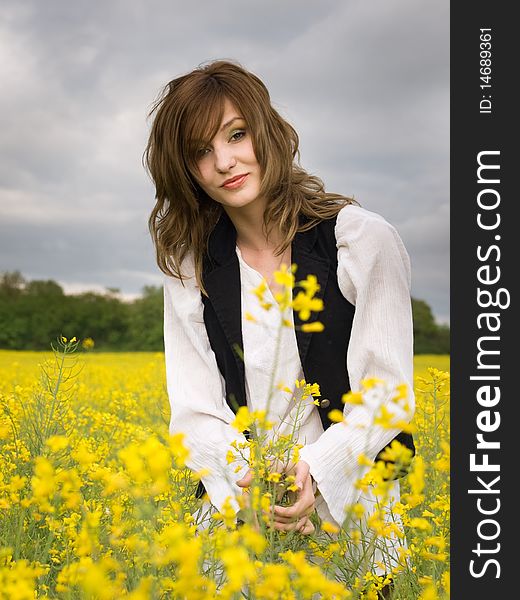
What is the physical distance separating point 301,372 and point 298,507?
0.58m

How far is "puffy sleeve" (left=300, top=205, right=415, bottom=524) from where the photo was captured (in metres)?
2.17

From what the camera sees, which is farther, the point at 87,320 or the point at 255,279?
the point at 87,320

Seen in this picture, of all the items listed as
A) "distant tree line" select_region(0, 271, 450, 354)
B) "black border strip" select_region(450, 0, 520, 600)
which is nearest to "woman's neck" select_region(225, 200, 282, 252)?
"black border strip" select_region(450, 0, 520, 600)

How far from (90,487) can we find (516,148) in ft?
6.23

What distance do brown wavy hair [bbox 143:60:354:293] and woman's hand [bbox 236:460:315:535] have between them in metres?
0.78

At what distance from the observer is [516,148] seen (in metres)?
1.89

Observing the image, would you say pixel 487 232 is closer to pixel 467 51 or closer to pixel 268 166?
pixel 467 51

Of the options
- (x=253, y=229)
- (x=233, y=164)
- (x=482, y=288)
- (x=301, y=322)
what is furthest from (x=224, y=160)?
(x=482, y=288)

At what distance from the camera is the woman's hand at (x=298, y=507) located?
6.47 ft

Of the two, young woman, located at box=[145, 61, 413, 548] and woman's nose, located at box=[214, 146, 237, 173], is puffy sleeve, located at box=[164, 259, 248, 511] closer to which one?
young woman, located at box=[145, 61, 413, 548]

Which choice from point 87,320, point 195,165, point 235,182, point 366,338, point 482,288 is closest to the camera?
point 482,288

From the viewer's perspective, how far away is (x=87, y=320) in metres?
20.5

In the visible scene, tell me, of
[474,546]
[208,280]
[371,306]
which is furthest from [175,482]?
[474,546]

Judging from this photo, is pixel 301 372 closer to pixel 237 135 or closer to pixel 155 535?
pixel 237 135
